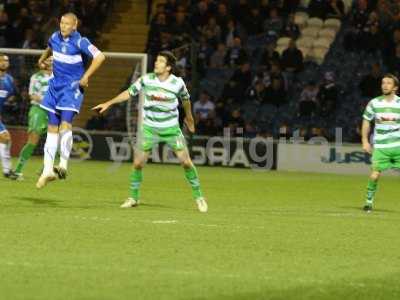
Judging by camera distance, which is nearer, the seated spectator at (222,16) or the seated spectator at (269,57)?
the seated spectator at (269,57)

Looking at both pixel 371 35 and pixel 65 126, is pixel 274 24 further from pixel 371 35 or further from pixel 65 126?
pixel 65 126

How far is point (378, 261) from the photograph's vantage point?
1023 centimetres

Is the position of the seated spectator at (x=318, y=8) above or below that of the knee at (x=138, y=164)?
above

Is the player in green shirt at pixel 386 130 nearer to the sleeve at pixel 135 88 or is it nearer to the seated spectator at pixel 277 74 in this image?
the sleeve at pixel 135 88

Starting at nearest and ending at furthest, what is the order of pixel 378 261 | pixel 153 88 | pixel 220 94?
pixel 378 261 → pixel 153 88 → pixel 220 94

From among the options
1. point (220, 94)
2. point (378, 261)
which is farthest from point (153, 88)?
point (220, 94)

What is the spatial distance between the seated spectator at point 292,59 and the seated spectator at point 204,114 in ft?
7.03

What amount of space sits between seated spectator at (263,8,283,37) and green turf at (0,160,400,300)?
475 inches

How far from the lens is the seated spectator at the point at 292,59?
28.5 m

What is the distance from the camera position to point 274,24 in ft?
99.2

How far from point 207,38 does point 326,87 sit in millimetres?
3884

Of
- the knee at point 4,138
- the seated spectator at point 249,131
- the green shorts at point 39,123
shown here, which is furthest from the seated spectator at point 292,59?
the knee at point 4,138

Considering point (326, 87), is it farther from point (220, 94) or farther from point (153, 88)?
point (153, 88)

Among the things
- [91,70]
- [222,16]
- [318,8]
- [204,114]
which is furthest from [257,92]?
[91,70]
